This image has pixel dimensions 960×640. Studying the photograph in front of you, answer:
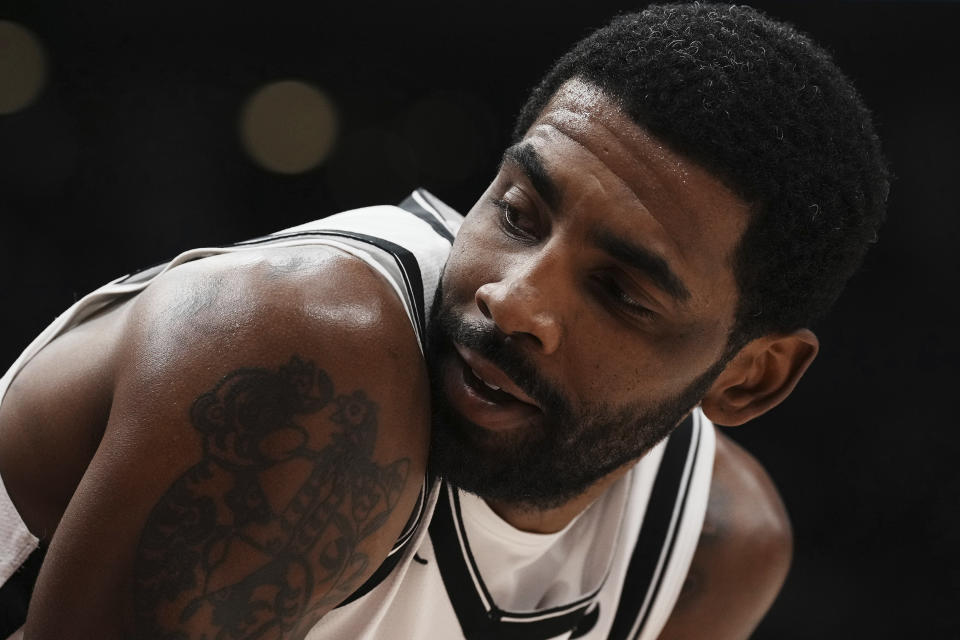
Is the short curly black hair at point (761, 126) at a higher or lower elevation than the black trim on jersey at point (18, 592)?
higher

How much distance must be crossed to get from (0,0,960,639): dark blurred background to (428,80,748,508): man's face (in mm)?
781

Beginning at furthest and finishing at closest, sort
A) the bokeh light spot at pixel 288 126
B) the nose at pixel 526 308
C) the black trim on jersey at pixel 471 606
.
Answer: the bokeh light spot at pixel 288 126, the black trim on jersey at pixel 471 606, the nose at pixel 526 308

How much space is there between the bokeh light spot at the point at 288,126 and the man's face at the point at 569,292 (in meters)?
0.80

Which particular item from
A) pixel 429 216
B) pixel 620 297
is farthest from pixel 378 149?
pixel 620 297

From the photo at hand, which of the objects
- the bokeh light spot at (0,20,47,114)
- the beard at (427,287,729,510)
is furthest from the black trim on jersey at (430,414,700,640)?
the bokeh light spot at (0,20,47,114)

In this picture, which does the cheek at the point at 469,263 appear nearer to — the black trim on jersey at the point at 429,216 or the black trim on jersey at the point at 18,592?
the black trim on jersey at the point at 429,216

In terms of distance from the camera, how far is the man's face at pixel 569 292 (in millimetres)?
799

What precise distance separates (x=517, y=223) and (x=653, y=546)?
1.69ft

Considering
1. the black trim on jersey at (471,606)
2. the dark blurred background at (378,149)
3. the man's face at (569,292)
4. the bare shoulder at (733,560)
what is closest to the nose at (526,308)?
the man's face at (569,292)

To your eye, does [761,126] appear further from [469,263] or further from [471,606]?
[471,606]

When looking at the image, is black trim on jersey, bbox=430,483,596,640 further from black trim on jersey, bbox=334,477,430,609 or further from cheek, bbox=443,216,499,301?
cheek, bbox=443,216,499,301

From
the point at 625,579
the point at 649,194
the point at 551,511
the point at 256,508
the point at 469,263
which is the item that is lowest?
the point at 625,579

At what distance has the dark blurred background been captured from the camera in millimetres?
1537

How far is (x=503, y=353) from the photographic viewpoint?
80cm
